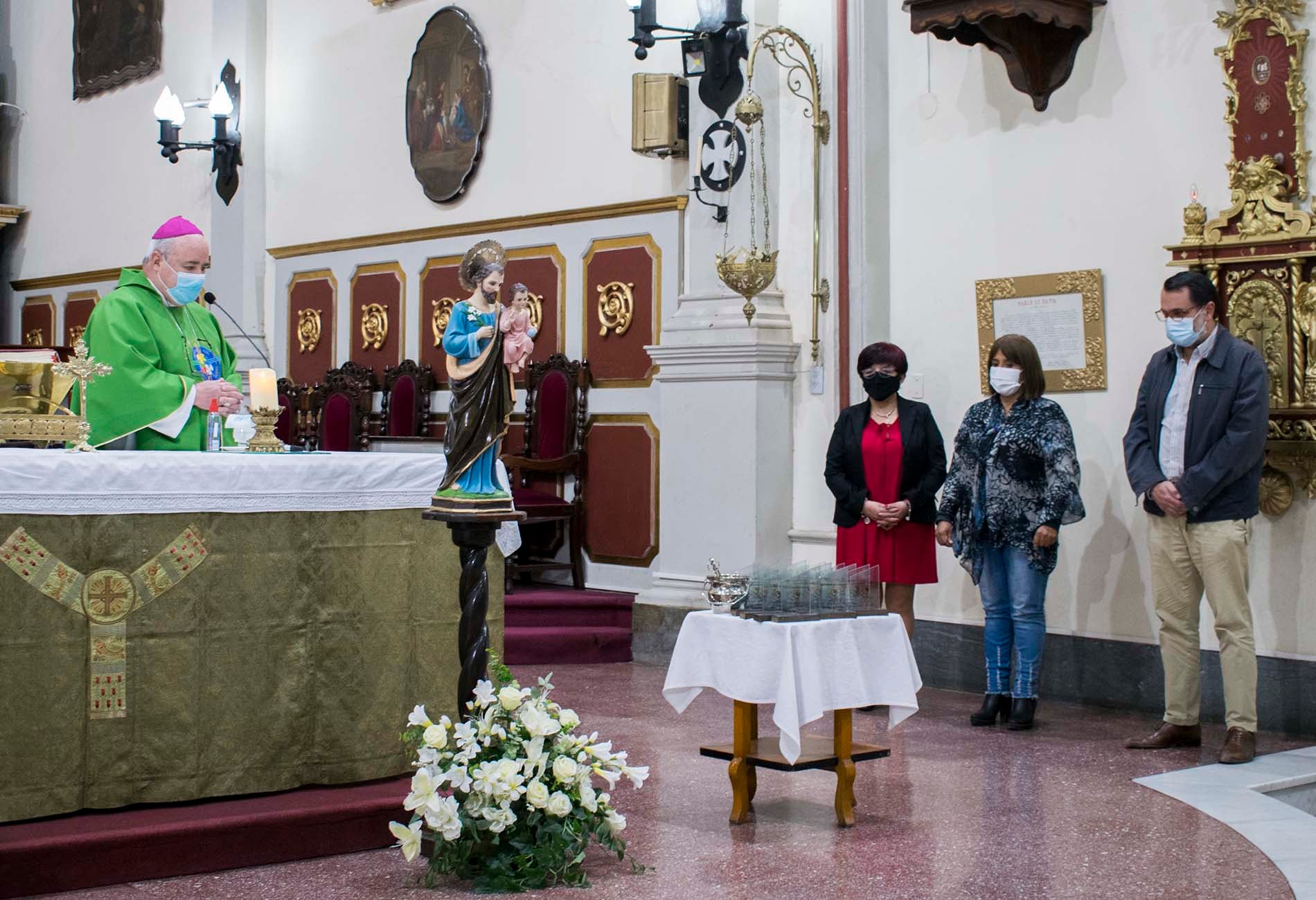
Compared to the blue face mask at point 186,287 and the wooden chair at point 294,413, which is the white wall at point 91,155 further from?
the blue face mask at point 186,287

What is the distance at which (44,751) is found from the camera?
170 inches

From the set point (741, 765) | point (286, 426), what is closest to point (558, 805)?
point (741, 765)

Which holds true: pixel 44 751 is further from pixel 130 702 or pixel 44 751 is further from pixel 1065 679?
pixel 1065 679

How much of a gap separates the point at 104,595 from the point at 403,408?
247 inches

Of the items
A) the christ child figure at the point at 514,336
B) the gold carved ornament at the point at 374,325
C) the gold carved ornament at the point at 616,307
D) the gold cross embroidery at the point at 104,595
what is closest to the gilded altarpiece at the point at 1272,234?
the christ child figure at the point at 514,336

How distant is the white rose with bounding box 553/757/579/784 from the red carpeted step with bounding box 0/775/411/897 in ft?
2.16

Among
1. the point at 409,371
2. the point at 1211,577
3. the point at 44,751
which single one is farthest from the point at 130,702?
the point at 409,371

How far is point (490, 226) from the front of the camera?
10.4 meters

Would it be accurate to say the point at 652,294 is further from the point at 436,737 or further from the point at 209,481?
the point at 436,737

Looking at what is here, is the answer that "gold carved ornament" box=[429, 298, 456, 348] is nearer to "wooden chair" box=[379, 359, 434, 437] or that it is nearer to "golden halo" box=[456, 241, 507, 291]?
"wooden chair" box=[379, 359, 434, 437]

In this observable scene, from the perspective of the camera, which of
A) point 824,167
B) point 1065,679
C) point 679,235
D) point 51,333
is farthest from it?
point 51,333

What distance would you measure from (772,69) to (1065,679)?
11.2 feet

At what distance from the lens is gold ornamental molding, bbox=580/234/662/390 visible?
9.27 metres

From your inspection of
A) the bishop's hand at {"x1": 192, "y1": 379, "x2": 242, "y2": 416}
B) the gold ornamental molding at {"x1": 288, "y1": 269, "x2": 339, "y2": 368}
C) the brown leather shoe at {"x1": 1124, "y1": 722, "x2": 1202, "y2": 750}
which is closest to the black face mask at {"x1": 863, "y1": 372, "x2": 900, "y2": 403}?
the brown leather shoe at {"x1": 1124, "y1": 722, "x2": 1202, "y2": 750}
